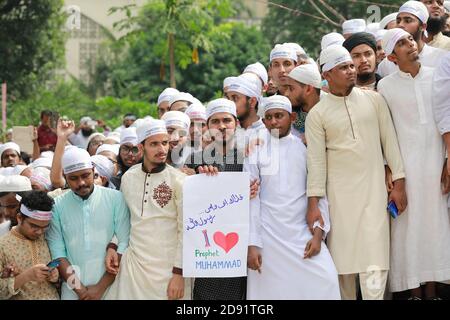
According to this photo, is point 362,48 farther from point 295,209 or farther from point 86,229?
point 86,229

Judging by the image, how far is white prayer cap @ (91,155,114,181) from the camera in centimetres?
791

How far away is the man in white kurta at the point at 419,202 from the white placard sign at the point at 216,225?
3.89 ft

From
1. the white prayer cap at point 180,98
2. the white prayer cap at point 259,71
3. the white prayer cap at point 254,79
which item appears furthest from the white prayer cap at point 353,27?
the white prayer cap at point 180,98

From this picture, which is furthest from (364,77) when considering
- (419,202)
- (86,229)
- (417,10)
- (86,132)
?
(86,132)

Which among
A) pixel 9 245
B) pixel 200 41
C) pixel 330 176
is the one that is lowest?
pixel 9 245

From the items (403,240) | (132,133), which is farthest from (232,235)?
(132,133)

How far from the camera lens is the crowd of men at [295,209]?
6.37 meters

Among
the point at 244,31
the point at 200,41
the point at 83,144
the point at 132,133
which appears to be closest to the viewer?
the point at 132,133

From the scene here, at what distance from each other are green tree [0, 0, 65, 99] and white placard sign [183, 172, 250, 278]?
18.8 meters

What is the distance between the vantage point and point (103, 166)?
802 cm
